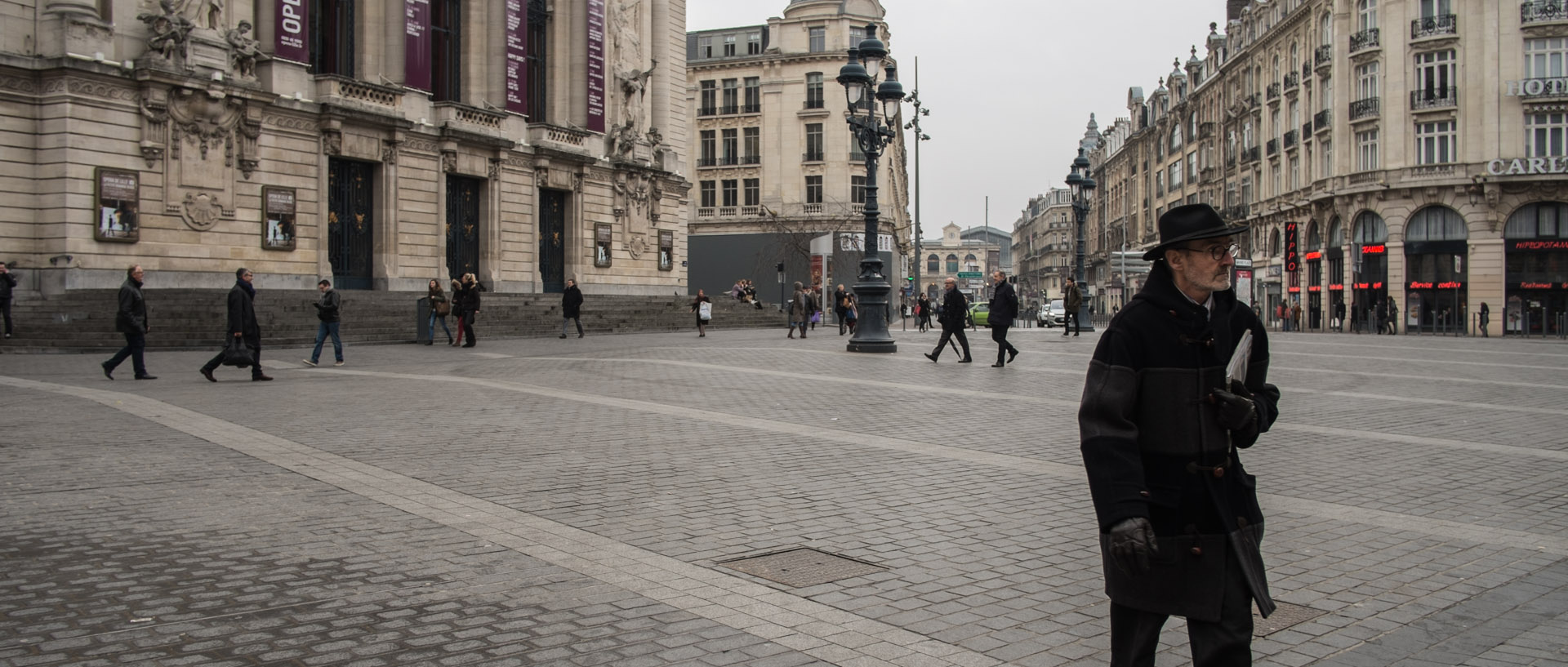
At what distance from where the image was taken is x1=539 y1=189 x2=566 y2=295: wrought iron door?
41.8 metres

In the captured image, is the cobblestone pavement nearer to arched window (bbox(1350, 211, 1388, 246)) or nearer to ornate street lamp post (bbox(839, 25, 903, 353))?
ornate street lamp post (bbox(839, 25, 903, 353))

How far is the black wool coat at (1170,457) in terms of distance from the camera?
120 inches

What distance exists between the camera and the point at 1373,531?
6273 mm

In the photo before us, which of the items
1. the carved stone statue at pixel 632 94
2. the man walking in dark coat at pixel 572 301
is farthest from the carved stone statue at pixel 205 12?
the carved stone statue at pixel 632 94

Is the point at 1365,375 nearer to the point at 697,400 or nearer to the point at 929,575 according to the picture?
the point at 697,400

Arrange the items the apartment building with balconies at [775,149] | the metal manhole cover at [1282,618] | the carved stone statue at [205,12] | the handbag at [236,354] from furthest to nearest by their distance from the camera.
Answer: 1. the apartment building with balconies at [775,149]
2. the carved stone statue at [205,12]
3. the handbag at [236,354]
4. the metal manhole cover at [1282,618]

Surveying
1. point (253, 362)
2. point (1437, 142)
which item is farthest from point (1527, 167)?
point (253, 362)

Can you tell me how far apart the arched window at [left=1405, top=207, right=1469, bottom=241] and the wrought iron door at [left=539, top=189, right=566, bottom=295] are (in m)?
34.7

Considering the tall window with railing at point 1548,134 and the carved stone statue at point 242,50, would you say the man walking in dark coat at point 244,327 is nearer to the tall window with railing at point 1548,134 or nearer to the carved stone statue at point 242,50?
Result: the carved stone statue at point 242,50

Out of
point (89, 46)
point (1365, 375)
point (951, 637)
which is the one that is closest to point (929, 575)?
point (951, 637)

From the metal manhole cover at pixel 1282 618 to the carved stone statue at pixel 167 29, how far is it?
2821cm

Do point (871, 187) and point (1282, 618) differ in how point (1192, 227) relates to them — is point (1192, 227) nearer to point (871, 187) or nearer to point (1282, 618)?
point (1282, 618)

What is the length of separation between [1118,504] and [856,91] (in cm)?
1978

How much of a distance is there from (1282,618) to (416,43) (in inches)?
1342
